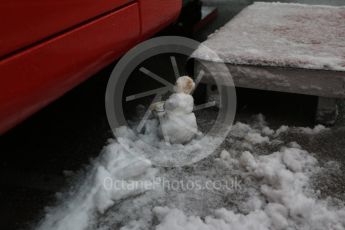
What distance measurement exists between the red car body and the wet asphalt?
1.42ft

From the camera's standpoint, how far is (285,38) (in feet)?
7.77

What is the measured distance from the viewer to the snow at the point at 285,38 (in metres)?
2.00

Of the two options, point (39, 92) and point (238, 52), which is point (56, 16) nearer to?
point (39, 92)

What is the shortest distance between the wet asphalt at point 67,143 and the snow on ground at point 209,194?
0.08m

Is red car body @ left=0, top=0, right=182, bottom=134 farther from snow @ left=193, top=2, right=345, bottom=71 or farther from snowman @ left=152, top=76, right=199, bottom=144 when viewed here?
snow @ left=193, top=2, right=345, bottom=71

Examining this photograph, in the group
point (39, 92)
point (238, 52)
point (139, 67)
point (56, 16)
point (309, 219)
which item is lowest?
point (139, 67)

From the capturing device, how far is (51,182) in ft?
5.77

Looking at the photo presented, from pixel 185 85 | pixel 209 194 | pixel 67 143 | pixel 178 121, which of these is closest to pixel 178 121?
pixel 178 121

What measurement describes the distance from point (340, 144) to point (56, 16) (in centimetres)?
142

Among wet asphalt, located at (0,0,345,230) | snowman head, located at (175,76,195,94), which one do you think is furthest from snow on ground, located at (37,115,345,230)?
snowman head, located at (175,76,195,94)

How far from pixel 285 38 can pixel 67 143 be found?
1375 millimetres

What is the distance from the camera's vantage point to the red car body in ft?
4.02

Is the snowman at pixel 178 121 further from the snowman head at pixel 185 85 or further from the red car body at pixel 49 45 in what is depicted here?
the red car body at pixel 49 45

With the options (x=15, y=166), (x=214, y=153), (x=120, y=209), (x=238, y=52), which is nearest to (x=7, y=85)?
(x=120, y=209)
